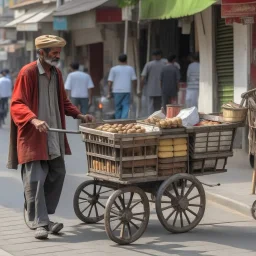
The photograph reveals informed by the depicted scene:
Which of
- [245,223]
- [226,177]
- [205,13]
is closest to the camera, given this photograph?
[245,223]

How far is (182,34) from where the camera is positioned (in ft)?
71.9

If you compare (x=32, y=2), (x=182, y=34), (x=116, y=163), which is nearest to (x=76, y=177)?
(x=116, y=163)

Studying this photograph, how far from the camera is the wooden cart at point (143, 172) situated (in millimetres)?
8125

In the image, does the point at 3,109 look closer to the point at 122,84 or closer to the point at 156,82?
the point at 122,84

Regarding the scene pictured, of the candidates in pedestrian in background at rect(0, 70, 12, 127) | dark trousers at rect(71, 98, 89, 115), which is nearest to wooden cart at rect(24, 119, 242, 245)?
dark trousers at rect(71, 98, 89, 115)

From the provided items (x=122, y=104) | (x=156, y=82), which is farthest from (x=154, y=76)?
(x=122, y=104)

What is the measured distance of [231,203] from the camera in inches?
408

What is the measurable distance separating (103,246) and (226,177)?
4795 mm

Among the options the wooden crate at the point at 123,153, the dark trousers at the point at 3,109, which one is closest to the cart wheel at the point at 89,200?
the wooden crate at the point at 123,153

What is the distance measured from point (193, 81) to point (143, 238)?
38.4ft

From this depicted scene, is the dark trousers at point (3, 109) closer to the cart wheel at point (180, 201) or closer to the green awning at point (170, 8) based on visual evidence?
the green awning at point (170, 8)

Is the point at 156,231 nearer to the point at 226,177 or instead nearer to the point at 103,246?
the point at 103,246

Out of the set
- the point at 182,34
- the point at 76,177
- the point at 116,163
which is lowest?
the point at 76,177

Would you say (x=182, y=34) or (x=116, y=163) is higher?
(x=182, y=34)
